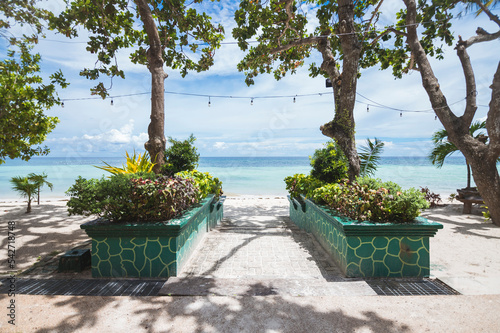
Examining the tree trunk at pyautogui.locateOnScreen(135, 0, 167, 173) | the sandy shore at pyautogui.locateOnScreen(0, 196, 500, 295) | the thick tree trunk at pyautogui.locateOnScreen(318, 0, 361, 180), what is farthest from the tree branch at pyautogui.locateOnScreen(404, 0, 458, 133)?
the tree trunk at pyautogui.locateOnScreen(135, 0, 167, 173)

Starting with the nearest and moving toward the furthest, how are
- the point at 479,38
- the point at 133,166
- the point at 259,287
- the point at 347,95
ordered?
the point at 259,287
the point at 133,166
the point at 347,95
the point at 479,38

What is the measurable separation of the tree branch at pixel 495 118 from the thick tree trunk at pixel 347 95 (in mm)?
3830

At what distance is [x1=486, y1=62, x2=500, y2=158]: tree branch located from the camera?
23.1 ft

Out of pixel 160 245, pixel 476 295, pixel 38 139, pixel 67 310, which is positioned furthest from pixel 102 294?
pixel 38 139

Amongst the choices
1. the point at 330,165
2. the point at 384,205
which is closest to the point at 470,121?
the point at 330,165

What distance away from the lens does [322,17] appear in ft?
28.2

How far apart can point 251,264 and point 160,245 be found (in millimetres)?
1505

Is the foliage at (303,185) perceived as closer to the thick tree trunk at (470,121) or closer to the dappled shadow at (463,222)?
the dappled shadow at (463,222)

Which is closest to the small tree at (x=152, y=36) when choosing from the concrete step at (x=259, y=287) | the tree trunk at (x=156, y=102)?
the tree trunk at (x=156, y=102)

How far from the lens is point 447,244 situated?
206 inches

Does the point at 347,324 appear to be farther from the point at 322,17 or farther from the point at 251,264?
the point at 322,17

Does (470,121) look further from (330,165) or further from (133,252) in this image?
(133,252)

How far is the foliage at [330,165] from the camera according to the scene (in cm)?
651

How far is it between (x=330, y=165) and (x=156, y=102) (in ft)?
16.0
